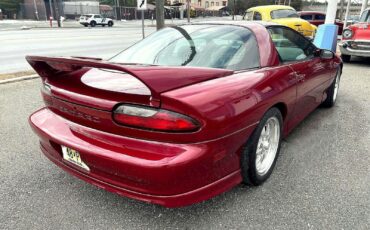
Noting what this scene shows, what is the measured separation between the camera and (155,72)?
1.99 metres

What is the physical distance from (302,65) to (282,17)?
9958 millimetres

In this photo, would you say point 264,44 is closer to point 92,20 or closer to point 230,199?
point 230,199

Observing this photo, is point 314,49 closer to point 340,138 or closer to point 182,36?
point 340,138

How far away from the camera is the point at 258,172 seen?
270 cm

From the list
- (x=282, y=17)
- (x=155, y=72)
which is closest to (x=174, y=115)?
(x=155, y=72)

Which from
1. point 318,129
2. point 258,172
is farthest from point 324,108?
point 258,172

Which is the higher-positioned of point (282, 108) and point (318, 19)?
point (282, 108)

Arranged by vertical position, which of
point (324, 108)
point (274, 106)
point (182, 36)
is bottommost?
point (324, 108)

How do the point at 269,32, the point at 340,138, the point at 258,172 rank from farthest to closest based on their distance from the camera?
the point at 340,138 → the point at 269,32 → the point at 258,172

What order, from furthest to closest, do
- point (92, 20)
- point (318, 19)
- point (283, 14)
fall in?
point (92, 20) → point (318, 19) → point (283, 14)

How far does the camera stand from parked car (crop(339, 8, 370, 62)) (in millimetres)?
8938

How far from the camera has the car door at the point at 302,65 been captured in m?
3.24

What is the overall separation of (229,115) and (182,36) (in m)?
1.33

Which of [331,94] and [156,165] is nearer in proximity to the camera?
[156,165]
